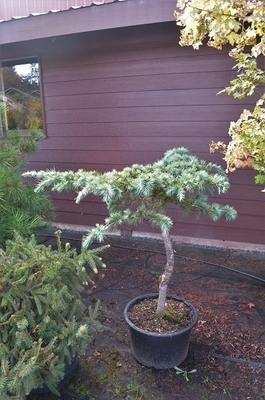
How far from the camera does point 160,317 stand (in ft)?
6.79

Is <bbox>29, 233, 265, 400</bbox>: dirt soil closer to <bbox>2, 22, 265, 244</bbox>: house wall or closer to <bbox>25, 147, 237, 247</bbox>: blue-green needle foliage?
<bbox>2, 22, 265, 244</bbox>: house wall

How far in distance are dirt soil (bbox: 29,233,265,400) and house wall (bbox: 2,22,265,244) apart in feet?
1.87

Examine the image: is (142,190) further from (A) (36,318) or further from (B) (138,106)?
(B) (138,106)

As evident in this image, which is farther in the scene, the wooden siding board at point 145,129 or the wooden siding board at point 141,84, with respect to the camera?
the wooden siding board at point 145,129

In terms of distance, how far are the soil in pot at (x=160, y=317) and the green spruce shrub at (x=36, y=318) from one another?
0.41 m

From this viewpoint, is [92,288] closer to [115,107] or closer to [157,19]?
[115,107]

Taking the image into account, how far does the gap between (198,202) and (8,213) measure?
4.66ft

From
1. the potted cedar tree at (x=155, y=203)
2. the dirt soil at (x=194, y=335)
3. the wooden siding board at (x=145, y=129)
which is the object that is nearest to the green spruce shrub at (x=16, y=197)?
the potted cedar tree at (x=155, y=203)

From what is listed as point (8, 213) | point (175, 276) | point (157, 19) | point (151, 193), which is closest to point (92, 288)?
point (175, 276)

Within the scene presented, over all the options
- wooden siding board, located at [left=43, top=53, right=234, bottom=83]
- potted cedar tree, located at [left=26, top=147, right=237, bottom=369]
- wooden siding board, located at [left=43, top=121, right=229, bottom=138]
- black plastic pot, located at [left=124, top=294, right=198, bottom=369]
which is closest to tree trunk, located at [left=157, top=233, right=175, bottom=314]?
potted cedar tree, located at [left=26, top=147, right=237, bottom=369]

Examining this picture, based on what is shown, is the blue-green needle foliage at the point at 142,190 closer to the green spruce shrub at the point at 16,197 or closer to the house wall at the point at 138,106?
the green spruce shrub at the point at 16,197

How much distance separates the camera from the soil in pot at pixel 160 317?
201cm

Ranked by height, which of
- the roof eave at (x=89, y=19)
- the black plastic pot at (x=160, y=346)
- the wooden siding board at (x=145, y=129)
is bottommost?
the black plastic pot at (x=160, y=346)

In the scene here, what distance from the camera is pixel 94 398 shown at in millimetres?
1802
